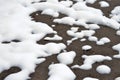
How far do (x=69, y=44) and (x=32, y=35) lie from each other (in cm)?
55

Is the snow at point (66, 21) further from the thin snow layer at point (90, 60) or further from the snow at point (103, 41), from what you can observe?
the thin snow layer at point (90, 60)

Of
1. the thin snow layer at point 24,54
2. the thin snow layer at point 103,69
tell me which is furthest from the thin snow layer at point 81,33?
the thin snow layer at point 103,69

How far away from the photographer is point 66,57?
11.9 feet

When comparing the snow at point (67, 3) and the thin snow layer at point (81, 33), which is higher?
the snow at point (67, 3)

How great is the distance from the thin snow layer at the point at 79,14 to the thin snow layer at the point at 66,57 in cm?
77

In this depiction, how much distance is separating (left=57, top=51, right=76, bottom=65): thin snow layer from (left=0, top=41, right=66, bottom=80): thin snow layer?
0.12 meters

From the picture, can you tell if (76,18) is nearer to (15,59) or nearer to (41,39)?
(41,39)

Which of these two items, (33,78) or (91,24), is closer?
(33,78)

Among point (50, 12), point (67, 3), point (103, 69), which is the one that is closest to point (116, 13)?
point (67, 3)

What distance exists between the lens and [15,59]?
3.55 meters

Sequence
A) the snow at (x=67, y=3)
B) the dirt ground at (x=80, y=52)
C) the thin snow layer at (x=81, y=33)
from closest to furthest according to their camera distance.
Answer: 1. the dirt ground at (x=80, y=52)
2. the thin snow layer at (x=81, y=33)
3. the snow at (x=67, y=3)

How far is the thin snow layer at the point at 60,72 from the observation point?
3.31m

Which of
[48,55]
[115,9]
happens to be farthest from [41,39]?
[115,9]

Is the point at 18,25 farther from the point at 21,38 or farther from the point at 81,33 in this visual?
the point at 81,33
